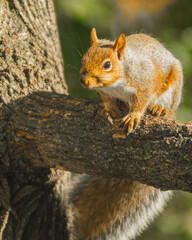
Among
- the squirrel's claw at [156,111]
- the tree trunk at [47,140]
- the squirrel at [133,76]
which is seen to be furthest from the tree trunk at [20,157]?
the squirrel's claw at [156,111]

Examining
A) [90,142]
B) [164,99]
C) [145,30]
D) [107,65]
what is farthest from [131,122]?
[145,30]

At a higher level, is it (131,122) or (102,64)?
(102,64)

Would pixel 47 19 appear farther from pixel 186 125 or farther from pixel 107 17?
pixel 186 125

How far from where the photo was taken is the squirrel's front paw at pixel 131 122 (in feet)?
4.39

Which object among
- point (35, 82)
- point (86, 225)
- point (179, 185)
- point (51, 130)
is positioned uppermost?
point (35, 82)

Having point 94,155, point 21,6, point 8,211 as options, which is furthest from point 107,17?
point 8,211

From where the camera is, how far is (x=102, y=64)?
4.83ft

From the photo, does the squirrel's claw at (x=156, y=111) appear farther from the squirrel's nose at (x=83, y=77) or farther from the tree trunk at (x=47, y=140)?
the squirrel's nose at (x=83, y=77)

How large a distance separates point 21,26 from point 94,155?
0.82 meters

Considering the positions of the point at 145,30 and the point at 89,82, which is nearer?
the point at 89,82

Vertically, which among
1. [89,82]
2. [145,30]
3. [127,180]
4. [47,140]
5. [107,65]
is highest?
[145,30]

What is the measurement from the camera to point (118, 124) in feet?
4.69

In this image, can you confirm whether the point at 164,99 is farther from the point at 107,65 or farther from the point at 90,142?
the point at 90,142

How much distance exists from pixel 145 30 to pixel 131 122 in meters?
1.69
